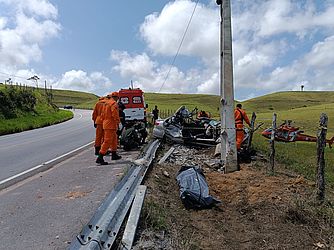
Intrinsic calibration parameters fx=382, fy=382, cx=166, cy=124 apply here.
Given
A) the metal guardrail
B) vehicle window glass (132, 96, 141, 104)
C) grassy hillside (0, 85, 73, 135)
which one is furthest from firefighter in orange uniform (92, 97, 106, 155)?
grassy hillside (0, 85, 73, 135)

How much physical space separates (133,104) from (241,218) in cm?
1453

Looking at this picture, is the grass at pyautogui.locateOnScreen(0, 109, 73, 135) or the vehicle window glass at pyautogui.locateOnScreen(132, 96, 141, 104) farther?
the grass at pyautogui.locateOnScreen(0, 109, 73, 135)

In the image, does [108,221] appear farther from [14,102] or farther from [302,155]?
[14,102]

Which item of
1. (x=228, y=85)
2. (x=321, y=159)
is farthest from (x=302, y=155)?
(x=321, y=159)

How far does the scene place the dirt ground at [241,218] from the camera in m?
5.05

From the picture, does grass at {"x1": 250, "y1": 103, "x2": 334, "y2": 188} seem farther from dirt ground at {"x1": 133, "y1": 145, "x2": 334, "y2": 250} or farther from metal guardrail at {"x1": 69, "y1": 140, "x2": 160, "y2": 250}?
metal guardrail at {"x1": 69, "y1": 140, "x2": 160, "y2": 250}

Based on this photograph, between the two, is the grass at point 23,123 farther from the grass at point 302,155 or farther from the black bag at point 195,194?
the black bag at point 195,194

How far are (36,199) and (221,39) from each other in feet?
21.4

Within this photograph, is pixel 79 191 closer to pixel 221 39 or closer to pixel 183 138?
pixel 221 39

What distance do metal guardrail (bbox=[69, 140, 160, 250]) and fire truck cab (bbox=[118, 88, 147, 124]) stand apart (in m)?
14.3

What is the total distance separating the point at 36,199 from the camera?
22.1 feet

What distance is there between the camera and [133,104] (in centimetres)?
2047

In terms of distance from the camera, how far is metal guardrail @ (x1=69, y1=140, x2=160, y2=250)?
3.73 m

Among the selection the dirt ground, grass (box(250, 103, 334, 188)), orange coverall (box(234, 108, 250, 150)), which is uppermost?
orange coverall (box(234, 108, 250, 150))
